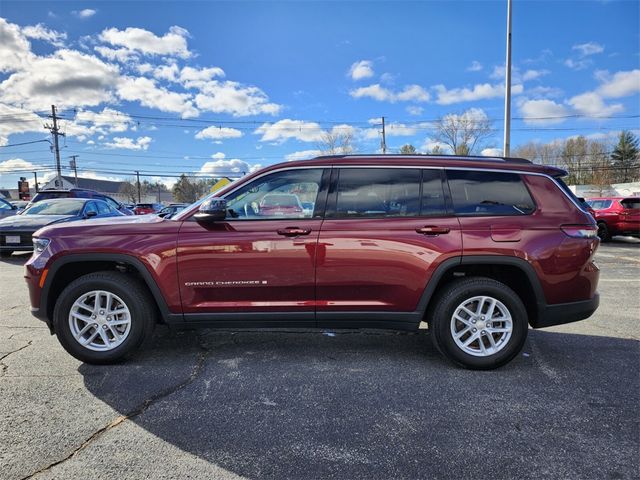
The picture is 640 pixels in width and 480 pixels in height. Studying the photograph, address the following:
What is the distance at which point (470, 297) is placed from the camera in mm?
3473

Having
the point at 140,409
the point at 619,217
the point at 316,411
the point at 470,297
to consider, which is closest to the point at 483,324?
the point at 470,297

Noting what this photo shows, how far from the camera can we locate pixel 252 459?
2.35 m

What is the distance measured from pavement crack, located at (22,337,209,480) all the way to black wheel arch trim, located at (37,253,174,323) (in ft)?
1.67

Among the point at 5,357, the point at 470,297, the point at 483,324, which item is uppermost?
the point at 470,297

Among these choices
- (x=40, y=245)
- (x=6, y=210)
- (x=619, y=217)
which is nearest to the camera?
(x=40, y=245)

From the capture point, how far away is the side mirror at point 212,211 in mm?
3336

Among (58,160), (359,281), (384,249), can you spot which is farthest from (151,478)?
(58,160)

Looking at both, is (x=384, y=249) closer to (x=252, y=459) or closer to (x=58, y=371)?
(x=252, y=459)

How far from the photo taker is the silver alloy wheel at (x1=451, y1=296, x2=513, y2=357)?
11.4ft

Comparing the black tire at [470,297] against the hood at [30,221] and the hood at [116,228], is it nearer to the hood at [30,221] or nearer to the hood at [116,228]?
the hood at [116,228]

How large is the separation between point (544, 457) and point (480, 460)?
0.38m

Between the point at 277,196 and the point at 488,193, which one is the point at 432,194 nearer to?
the point at 488,193

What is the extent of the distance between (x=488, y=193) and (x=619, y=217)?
13473mm

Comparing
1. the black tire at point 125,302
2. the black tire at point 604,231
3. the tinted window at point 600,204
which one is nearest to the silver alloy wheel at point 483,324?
the black tire at point 125,302
